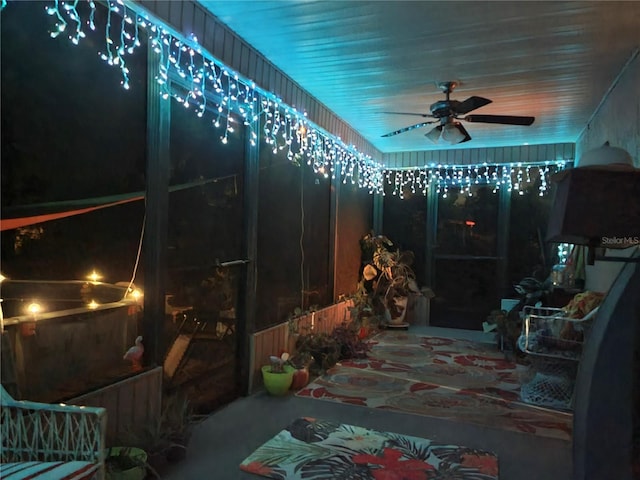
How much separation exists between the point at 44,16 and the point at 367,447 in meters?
2.83

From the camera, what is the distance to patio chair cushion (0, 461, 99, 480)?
1459 millimetres

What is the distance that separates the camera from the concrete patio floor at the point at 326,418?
2.44 metres

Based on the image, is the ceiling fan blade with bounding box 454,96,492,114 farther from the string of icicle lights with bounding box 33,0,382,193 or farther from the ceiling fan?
the string of icicle lights with bounding box 33,0,382,193

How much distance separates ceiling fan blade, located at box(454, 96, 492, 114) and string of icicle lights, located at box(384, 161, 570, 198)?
3070mm

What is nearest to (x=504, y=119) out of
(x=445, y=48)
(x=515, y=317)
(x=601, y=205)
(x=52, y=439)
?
(x=445, y=48)

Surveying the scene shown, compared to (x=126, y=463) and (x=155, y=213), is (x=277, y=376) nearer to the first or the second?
(x=126, y=463)

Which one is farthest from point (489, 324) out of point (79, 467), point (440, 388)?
point (79, 467)

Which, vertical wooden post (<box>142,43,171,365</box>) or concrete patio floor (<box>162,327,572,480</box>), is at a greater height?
vertical wooden post (<box>142,43,171,365</box>)

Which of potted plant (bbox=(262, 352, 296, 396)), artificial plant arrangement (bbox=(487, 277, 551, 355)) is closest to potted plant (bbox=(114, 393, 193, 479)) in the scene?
potted plant (bbox=(262, 352, 296, 396))

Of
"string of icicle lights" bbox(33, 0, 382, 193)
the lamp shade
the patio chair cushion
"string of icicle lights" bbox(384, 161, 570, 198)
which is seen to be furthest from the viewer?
"string of icicle lights" bbox(384, 161, 570, 198)

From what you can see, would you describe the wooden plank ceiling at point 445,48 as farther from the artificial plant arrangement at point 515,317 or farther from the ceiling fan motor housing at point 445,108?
the artificial plant arrangement at point 515,317

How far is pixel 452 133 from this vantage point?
12.9ft

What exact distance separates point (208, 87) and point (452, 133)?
214 cm

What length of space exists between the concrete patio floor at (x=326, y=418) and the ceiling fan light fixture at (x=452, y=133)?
2401 millimetres
